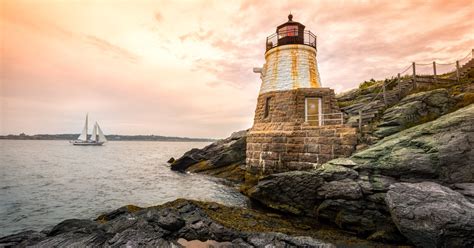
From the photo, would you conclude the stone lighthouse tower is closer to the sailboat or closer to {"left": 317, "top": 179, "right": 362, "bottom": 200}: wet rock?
{"left": 317, "top": 179, "right": 362, "bottom": 200}: wet rock

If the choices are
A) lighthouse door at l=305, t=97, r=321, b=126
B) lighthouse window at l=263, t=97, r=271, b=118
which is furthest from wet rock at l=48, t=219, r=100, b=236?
lighthouse door at l=305, t=97, r=321, b=126

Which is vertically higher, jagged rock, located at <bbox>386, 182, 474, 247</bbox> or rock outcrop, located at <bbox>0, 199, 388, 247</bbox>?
jagged rock, located at <bbox>386, 182, 474, 247</bbox>

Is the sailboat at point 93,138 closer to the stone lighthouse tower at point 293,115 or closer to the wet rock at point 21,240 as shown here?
the stone lighthouse tower at point 293,115

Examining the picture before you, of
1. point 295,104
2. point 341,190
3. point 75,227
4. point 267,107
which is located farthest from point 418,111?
point 75,227

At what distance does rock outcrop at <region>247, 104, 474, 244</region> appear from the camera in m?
9.12

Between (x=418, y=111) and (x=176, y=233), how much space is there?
13348mm

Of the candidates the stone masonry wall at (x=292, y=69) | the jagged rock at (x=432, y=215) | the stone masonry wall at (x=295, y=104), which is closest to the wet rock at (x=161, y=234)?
the jagged rock at (x=432, y=215)

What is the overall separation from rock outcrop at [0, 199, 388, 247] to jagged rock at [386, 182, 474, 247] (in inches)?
60.9

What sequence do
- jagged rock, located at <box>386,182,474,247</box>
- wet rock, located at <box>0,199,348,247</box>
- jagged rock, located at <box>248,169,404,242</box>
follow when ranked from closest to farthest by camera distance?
wet rock, located at <box>0,199,348,247</box> → jagged rock, located at <box>386,182,474,247</box> → jagged rock, located at <box>248,169,404,242</box>

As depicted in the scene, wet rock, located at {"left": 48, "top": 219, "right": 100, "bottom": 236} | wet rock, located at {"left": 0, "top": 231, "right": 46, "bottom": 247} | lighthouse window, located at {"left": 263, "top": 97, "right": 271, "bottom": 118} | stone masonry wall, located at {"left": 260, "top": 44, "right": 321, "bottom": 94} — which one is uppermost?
stone masonry wall, located at {"left": 260, "top": 44, "right": 321, "bottom": 94}

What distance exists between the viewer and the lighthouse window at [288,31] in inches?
774

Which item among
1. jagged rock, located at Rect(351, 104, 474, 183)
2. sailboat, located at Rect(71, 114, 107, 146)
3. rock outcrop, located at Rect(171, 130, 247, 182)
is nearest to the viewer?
jagged rock, located at Rect(351, 104, 474, 183)

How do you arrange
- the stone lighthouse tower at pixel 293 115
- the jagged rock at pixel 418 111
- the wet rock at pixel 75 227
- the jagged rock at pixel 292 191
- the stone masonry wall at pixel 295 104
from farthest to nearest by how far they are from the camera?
1. the stone masonry wall at pixel 295 104
2. the stone lighthouse tower at pixel 293 115
3. the jagged rock at pixel 418 111
4. the jagged rock at pixel 292 191
5. the wet rock at pixel 75 227

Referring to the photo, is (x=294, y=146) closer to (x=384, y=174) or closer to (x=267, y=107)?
(x=267, y=107)
